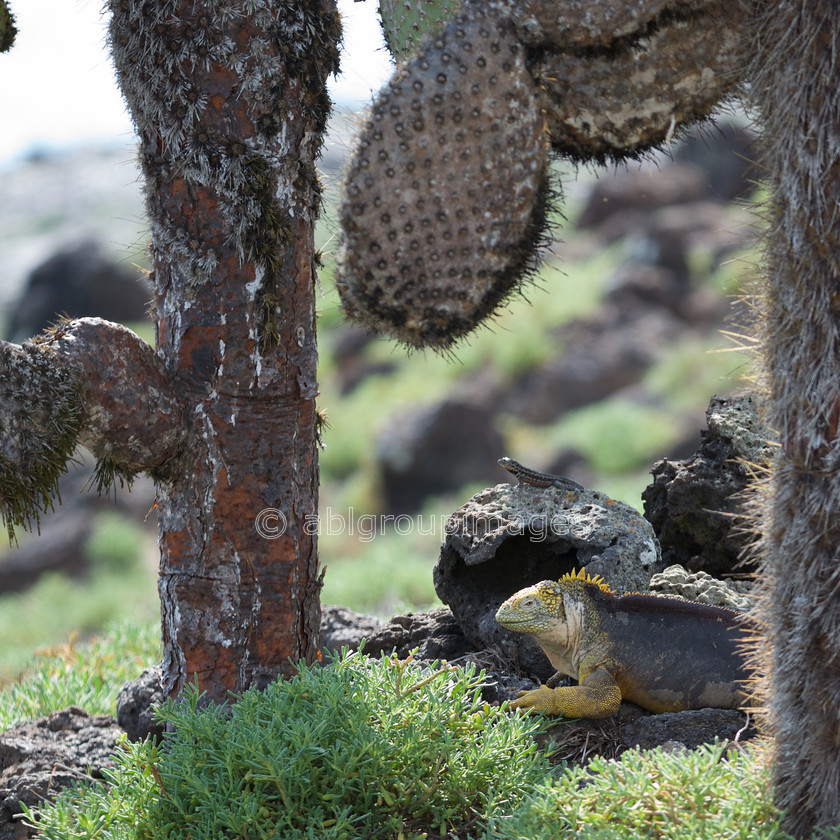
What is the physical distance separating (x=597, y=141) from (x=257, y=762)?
7.70 feet

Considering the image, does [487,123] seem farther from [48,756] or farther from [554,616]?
[48,756]

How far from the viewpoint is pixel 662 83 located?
2998 millimetres

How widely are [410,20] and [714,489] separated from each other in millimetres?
2322

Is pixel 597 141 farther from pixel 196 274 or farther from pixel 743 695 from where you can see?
pixel 743 695

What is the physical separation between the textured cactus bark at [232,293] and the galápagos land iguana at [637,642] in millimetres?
983

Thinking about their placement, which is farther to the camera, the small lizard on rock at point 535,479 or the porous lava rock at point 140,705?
the small lizard on rock at point 535,479

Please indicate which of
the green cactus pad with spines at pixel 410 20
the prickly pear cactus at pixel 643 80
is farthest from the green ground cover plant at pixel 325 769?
the green cactus pad with spines at pixel 410 20

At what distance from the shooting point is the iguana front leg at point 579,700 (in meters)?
2.87

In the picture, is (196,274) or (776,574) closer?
(776,574)

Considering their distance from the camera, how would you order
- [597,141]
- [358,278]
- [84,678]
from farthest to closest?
[84,678] < [597,141] < [358,278]

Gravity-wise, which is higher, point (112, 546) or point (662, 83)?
point (662, 83)

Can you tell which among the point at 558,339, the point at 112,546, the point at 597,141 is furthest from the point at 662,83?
the point at 558,339

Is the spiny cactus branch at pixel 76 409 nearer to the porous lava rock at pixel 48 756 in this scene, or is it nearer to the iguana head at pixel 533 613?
the porous lava rock at pixel 48 756

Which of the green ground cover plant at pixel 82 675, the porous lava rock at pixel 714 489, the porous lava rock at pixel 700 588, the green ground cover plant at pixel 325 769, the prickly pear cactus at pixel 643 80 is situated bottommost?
the green ground cover plant at pixel 82 675
